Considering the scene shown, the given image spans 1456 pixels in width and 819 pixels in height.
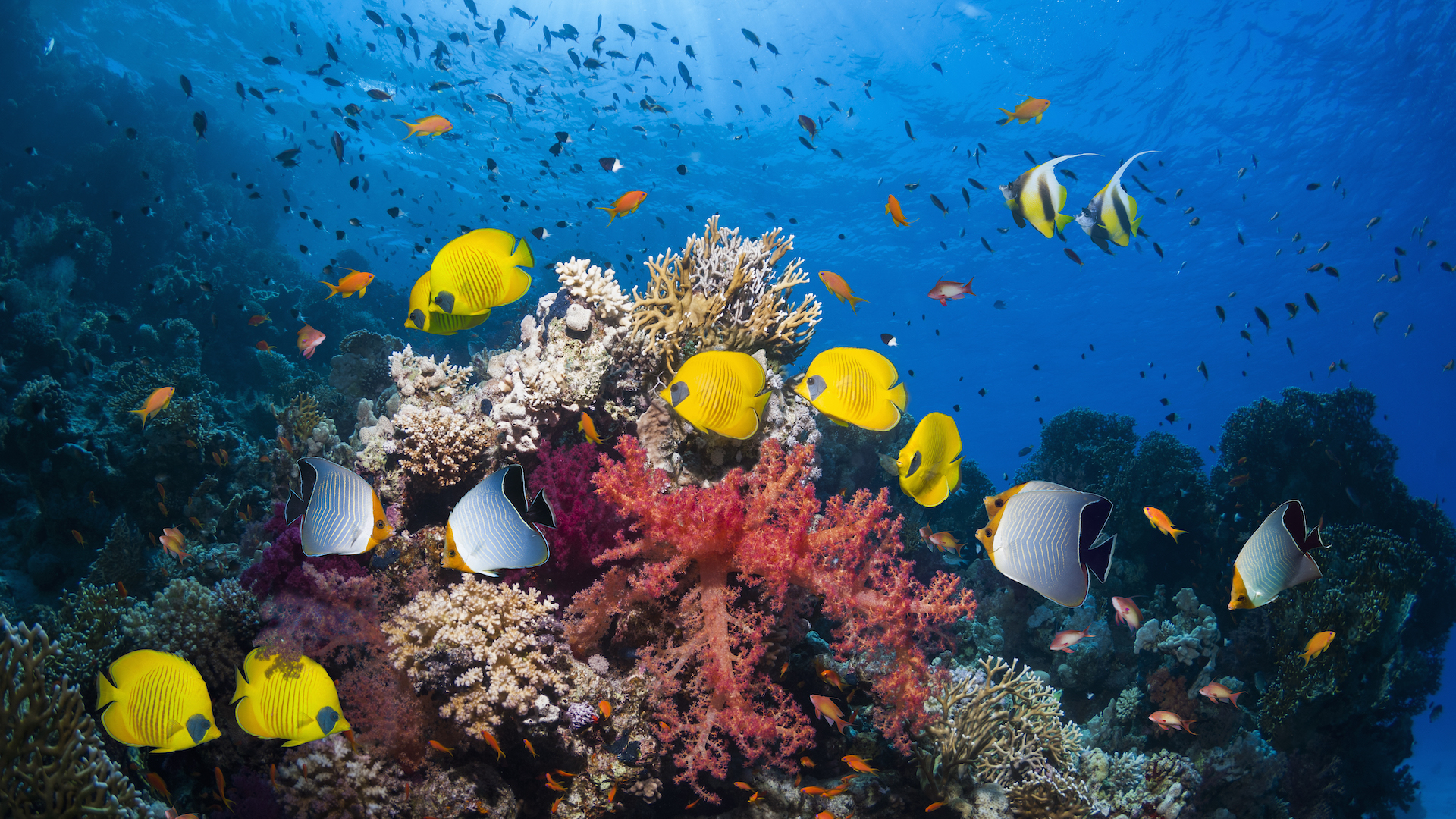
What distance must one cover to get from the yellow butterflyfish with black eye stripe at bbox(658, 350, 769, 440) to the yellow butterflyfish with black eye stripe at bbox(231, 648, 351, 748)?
1978mm

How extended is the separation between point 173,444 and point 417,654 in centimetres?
771

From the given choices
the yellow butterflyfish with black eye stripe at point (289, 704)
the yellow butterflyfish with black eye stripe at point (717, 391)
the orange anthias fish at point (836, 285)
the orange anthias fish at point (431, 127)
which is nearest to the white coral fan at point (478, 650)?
the yellow butterflyfish with black eye stripe at point (289, 704)

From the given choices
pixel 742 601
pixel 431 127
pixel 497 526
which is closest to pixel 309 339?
pixel 431 127

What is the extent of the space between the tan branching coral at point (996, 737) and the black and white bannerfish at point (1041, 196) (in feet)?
11.1

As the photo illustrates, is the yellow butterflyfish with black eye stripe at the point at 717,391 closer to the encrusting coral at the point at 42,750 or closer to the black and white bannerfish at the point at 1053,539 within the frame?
the black and white bannerfish at the point at 1053,539

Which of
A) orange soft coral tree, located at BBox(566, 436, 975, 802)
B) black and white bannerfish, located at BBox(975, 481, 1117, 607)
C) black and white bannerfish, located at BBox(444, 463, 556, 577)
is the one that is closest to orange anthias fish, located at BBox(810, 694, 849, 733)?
orange soft coral tree, located at BBox(566, 436, 975, 802)

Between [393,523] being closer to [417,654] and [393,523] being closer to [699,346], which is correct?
[417,654]

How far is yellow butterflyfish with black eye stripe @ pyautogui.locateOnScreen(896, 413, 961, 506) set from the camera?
2.47m

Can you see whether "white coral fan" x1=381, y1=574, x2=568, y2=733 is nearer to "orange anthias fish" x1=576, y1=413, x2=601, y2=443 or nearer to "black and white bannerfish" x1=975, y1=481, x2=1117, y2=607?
"orange anthias fish" x1=576, y1=413, x2=601, y2=443

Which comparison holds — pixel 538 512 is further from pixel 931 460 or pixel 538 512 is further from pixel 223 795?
pixel 223 795

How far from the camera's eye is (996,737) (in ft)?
13.6

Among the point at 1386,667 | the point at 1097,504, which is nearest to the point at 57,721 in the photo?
the point at 1097,504

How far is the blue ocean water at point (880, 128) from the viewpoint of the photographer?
864 inches

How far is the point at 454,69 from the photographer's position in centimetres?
2702
